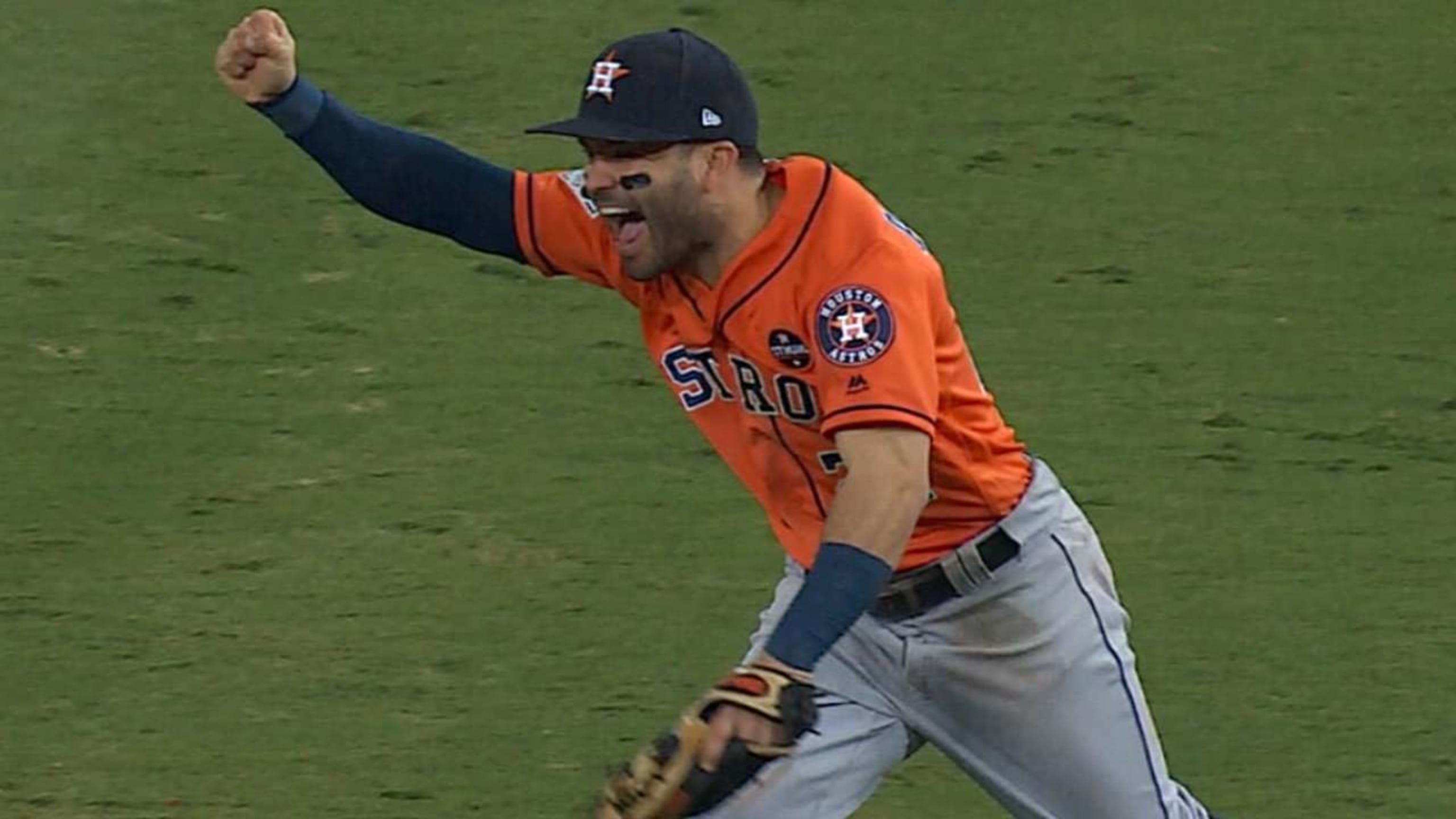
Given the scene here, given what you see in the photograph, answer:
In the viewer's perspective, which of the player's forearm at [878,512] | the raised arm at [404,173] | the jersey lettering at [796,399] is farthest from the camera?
the raised arm at [404,173]

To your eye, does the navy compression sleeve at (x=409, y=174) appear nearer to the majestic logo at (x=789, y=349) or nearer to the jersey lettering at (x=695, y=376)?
the jersey lettering at (x=695, y=376)

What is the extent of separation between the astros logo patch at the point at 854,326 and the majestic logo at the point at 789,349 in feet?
0.26

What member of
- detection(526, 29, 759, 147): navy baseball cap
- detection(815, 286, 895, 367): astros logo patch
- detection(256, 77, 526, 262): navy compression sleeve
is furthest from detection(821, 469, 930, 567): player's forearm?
detection(256, 77, 526, 262): navy compression sleeve

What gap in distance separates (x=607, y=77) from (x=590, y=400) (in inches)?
118

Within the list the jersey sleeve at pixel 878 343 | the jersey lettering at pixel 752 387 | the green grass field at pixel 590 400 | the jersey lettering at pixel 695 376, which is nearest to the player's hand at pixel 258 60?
the jersey lettering at pixel 695 376

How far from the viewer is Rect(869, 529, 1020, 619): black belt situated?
13.5ft

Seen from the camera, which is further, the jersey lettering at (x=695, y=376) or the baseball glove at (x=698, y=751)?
the jersey lettering at (x=695, y=376)

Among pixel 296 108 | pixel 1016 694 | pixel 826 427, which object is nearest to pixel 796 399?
pixel 826 427

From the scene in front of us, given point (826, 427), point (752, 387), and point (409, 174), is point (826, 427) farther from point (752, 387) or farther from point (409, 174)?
point (409, 174)

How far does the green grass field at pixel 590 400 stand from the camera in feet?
17.9

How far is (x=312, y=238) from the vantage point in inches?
299

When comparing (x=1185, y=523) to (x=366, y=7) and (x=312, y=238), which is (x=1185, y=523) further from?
(x=366, y=7)

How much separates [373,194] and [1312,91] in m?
4.89

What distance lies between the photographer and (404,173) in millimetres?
4395
